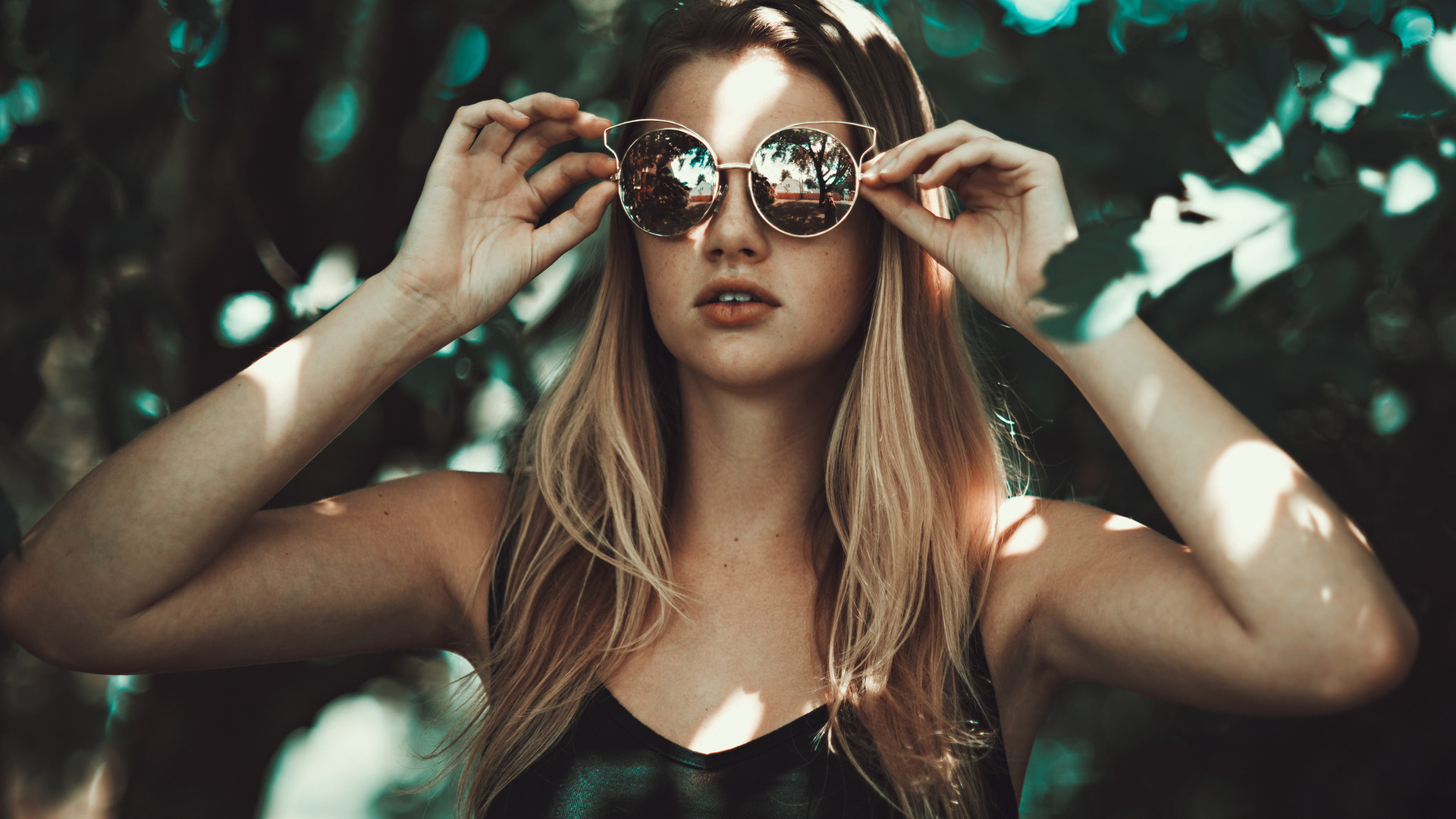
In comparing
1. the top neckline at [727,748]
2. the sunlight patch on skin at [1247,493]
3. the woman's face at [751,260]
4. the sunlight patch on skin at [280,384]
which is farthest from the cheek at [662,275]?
the sunlight patch on skin at [1247,493]

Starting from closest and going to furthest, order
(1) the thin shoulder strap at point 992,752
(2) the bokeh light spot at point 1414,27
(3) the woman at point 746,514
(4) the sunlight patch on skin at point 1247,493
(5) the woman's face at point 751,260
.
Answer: (2) the bokeh light spot at point 1414,27, (4) the sunlight patch on skin at point 1247,493, (3) the woman at point 746,514, (1) the thin shoulder strap at point 992,752, (5) the woman's face at point 751,260

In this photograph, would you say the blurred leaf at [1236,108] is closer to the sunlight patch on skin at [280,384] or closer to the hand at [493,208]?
the hand at [493,208]

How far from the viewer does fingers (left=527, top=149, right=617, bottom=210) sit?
2.00 meters

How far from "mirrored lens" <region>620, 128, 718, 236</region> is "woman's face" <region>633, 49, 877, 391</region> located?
30 millimetres

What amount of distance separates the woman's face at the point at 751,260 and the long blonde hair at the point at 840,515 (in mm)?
77

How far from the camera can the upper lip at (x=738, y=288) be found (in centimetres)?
192

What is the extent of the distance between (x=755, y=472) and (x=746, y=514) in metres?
0.10

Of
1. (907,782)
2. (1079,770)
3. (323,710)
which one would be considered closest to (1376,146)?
(907,782)

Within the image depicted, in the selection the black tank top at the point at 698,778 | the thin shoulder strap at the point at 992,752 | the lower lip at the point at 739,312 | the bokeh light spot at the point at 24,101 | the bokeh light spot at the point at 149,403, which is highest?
the bokeh light spot at the point at 24,101

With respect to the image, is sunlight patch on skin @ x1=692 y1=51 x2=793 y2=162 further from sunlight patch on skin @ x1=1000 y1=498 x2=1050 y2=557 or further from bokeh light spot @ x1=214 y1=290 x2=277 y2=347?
bokeh light spot @ x1=214 y1=290 x2=277 y2=347

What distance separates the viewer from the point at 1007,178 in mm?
1735

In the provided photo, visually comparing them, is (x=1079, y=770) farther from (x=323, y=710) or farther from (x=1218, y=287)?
(x=323, y=710)

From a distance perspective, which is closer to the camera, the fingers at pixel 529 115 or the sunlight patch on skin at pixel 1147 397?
the sunlight patch on skin at pixel 1147 397

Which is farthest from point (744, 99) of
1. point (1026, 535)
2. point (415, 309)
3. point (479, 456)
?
point (479, 456)
